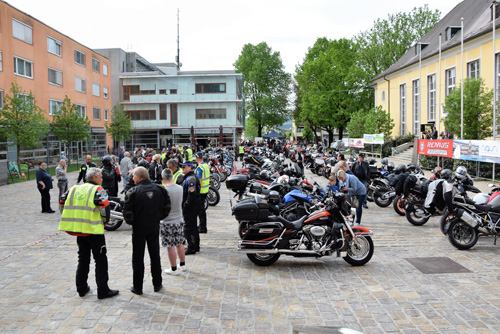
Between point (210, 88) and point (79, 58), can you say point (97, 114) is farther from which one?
point (210, 88)

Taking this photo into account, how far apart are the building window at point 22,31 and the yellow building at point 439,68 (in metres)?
28.6

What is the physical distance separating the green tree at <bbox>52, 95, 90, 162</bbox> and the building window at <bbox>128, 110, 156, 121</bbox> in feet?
71.4

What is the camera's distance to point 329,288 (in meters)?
6.05

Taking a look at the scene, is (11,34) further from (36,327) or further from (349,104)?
(349,104)

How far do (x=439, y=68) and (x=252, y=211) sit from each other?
84.2 ft

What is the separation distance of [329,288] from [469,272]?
2.41 metres

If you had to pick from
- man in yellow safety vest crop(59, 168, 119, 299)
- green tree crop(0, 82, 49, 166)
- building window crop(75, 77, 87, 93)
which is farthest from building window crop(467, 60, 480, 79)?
building window crop(75, 77, 87, 93)

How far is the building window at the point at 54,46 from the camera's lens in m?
33.8

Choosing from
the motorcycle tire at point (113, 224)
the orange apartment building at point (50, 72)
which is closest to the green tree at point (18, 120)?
the orange apartment building at point (50, 72)

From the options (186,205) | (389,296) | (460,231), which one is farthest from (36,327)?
(460,231)

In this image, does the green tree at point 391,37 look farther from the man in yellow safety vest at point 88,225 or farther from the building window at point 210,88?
the man in yellow safety vest at point 88,225

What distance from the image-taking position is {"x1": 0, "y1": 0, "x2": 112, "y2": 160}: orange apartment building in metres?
28.1

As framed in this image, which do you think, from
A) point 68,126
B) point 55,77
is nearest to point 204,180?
point 68,126

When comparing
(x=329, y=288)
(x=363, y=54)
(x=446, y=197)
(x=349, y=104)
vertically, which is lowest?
(x=329, y=288)
